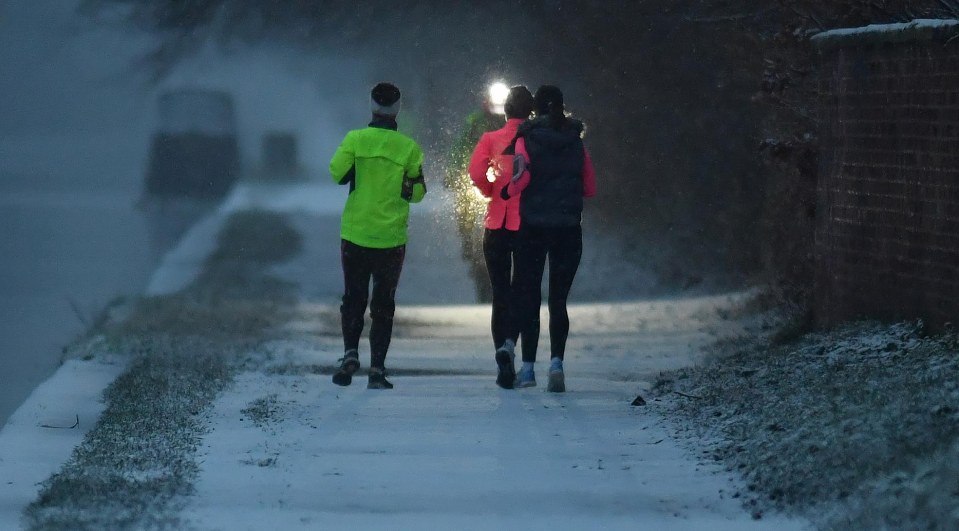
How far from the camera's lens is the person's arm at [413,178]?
8.34 m

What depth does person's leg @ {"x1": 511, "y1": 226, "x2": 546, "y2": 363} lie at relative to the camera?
27.3 ft

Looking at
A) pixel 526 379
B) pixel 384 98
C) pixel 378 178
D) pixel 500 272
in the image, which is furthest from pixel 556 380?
pixel 384 98

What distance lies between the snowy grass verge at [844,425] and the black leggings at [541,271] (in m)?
0.72

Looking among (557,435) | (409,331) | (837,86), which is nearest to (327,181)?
(409,331)

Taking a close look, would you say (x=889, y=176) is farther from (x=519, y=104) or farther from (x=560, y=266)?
(x=519, y=104)

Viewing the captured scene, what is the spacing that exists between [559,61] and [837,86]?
36.4 ft

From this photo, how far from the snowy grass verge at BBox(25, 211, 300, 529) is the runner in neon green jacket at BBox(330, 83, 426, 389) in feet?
2.97

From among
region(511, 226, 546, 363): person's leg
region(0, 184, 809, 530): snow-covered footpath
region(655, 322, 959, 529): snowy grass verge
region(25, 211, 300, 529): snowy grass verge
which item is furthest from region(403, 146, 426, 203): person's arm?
region(655, 322, 959, 529): snowy grass verge

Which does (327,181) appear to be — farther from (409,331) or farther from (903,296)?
(903,296)

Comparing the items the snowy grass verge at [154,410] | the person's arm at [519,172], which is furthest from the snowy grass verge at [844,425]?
the snowy grass verge at [154,410]

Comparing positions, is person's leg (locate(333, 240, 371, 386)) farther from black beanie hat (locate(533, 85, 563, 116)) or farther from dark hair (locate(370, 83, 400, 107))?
black beanie hat (locate(533, 85, 563, 116))

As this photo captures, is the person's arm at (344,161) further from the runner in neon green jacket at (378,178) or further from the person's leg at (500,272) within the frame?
the person's leg at (500,272)

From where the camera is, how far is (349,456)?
6.48 metres

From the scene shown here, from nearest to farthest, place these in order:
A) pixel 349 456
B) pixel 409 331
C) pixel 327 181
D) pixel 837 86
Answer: pixel 349 456
pixel 837 86
pixel 409 331
pixel 327 181
